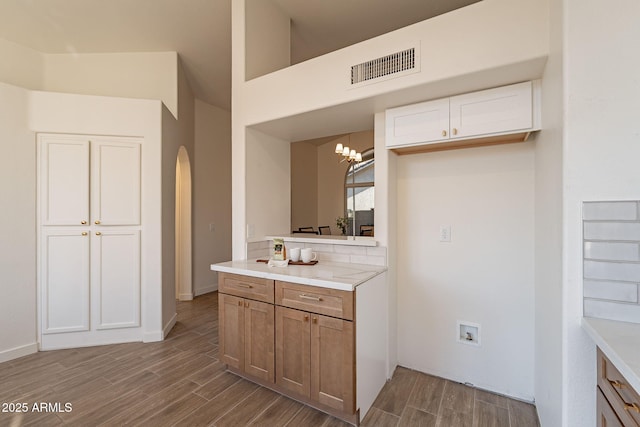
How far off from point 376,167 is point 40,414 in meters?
2.96

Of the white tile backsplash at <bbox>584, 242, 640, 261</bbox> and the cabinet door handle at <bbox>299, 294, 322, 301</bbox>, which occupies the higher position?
the white tile backsplash at <bbox>584, 242, 640, 261</bbox>

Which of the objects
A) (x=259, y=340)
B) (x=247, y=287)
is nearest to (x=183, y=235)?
(x=247, y=287)

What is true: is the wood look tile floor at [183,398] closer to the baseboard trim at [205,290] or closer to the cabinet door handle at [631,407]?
the cabinet door handle at [631,407]

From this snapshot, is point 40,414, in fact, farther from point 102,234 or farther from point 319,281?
point 319,281

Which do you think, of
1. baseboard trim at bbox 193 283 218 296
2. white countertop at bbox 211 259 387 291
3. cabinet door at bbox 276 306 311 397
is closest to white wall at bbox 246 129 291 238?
white countertop at bbox 211 259 387 291

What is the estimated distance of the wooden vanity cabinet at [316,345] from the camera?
177 centimetres

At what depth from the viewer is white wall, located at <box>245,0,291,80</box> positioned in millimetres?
2693

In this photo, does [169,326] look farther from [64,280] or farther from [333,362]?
[333,362]

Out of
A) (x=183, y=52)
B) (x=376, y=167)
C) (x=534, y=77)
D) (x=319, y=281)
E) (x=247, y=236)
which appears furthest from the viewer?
(x=183, y=52)

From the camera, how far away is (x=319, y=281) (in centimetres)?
185

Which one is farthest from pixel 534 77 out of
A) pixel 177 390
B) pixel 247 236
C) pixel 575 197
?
pixel 177 390

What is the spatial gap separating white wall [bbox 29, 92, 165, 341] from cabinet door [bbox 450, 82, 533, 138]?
9.63 feet

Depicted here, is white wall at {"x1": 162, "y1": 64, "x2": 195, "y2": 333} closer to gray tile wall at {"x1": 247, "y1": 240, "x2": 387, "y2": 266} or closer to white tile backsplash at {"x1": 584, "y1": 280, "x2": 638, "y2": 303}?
gray tile wall at {"x1": 247, "y1": 240, "x2": 387, "y2": 266}

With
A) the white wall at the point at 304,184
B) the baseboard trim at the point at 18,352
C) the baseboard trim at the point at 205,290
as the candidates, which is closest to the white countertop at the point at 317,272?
the baseboard trim at the point at 18,352
